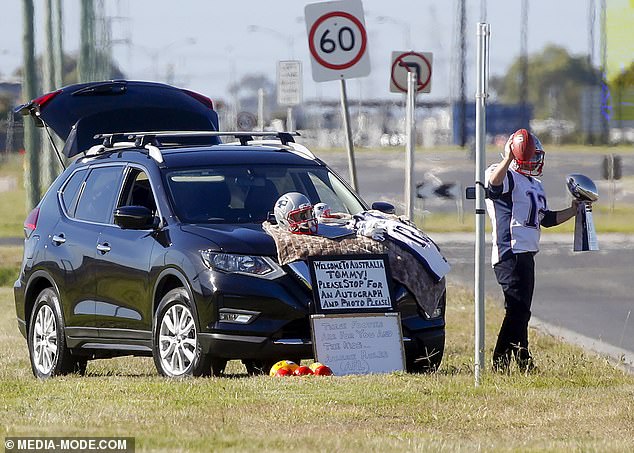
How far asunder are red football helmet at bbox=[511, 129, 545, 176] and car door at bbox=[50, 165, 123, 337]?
296 cm

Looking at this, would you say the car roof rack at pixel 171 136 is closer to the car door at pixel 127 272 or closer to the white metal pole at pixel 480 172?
the car door at pixel 127 272

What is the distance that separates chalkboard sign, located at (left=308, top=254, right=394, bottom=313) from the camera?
35.5 feet

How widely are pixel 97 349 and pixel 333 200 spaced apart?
2024mm

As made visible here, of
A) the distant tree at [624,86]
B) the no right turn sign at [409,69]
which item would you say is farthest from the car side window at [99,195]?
the distant tree at [624,86]

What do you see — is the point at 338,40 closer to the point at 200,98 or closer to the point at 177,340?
the point at 200,98

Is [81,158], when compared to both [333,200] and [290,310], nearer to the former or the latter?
[333,200]

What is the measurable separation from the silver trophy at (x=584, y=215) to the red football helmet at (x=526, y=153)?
10.9 inches

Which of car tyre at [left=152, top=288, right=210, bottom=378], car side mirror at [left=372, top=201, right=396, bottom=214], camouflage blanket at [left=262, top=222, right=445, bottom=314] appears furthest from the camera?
car side mirror at [left=372, top=201, right=396, bottom=214]

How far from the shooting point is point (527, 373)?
433 inches

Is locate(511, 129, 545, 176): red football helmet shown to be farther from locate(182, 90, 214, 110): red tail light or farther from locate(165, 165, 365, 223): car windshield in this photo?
locate(182, 90, 214, 110): red tail light

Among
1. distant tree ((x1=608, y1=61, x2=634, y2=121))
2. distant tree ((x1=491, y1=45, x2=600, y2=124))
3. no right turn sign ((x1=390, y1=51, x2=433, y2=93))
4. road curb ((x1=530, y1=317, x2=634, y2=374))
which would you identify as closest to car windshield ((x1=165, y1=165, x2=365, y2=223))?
road curb ((x1=530, y1=317, x2=634, y2=374))

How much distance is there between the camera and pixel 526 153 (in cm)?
1137

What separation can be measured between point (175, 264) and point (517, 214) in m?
2.41

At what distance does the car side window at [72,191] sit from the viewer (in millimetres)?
12742
